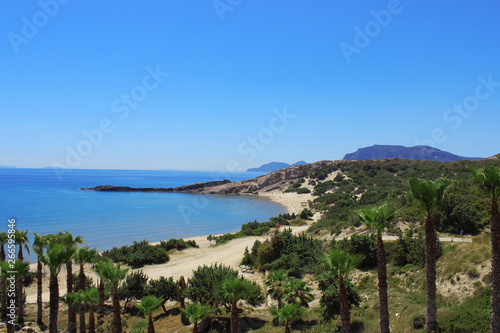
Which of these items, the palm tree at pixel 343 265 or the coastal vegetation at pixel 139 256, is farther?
the coastal vegetation at pixel 139 256

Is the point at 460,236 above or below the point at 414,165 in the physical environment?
below

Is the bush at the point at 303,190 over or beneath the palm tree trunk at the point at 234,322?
over

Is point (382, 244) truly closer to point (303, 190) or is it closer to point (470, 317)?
point (470, 317)

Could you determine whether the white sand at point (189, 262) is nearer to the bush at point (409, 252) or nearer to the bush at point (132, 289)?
the bush at point (132, 289)

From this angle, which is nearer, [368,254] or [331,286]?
[331,286]

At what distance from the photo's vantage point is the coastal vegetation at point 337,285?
34.7ft

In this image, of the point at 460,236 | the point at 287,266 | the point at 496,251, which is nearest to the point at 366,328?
the point at 496,251

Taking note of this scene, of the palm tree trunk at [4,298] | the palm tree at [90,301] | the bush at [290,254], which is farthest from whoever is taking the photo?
the bush at [290,254]

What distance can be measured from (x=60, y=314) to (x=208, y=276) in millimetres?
10124

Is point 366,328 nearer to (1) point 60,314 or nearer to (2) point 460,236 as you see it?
(2) point 460,236

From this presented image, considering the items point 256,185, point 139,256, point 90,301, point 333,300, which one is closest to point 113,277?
point 90,301

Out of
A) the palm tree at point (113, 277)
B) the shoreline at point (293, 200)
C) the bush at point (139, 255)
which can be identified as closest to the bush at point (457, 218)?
the palm tree at point (113, 277)

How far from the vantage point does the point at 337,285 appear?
14.3 metres

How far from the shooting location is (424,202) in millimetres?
10461
